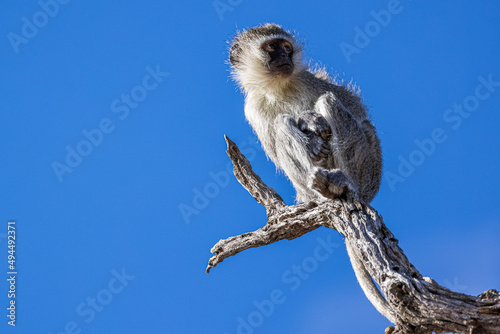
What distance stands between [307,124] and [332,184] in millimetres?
1170

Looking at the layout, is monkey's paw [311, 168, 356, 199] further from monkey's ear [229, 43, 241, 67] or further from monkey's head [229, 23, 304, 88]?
monkey's ear [229, 43, 241, 67]

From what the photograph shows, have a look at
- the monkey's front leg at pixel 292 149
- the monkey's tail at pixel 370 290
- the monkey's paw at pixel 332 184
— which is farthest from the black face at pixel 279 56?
the monkey's tail at pixel 370 290

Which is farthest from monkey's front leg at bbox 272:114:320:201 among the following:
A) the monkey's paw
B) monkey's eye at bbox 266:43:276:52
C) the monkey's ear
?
the monkey's ear

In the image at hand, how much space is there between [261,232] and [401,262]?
184 centimetres

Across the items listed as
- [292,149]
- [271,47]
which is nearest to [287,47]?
[271,47]

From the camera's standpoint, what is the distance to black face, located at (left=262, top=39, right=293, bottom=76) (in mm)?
8125

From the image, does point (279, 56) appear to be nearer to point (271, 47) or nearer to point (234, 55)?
point (271, 47)

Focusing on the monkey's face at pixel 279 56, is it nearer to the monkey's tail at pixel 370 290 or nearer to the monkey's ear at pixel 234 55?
the monkey's ear at pixel 234 55

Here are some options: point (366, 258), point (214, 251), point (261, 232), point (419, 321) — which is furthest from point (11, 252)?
point (419, 321)

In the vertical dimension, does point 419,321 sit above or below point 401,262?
below

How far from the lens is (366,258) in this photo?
570 cm

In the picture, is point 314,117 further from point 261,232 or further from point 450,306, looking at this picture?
point 450,306

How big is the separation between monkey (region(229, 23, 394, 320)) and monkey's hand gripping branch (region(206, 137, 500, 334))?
0.31 meters

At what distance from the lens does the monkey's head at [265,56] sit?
Answer: 322 inches
